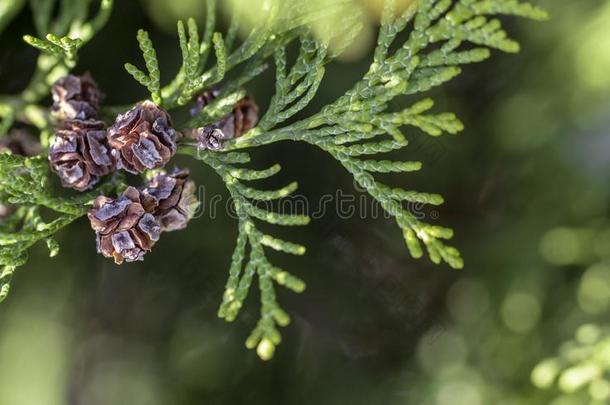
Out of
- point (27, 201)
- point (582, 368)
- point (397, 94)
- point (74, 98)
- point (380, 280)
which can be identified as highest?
point (397, 94)

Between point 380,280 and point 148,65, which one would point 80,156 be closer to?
point 148,65

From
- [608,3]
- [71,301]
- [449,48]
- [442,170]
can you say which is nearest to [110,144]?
[449,48]

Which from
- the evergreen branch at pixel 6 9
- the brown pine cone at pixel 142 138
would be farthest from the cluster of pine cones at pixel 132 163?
the evergreen branch at pixel 6 9

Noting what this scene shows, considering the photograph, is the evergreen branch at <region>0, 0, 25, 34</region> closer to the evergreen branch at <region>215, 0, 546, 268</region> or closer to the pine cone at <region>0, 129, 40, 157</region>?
the pine cone at <region>0, 129, 40, 157</region>

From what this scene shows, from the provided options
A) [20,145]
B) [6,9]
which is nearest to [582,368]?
[20,145]

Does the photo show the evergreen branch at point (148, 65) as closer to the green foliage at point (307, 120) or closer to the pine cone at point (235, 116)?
the green foliage at point (307, 120)

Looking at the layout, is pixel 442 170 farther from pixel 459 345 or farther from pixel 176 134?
pixel 176 134
